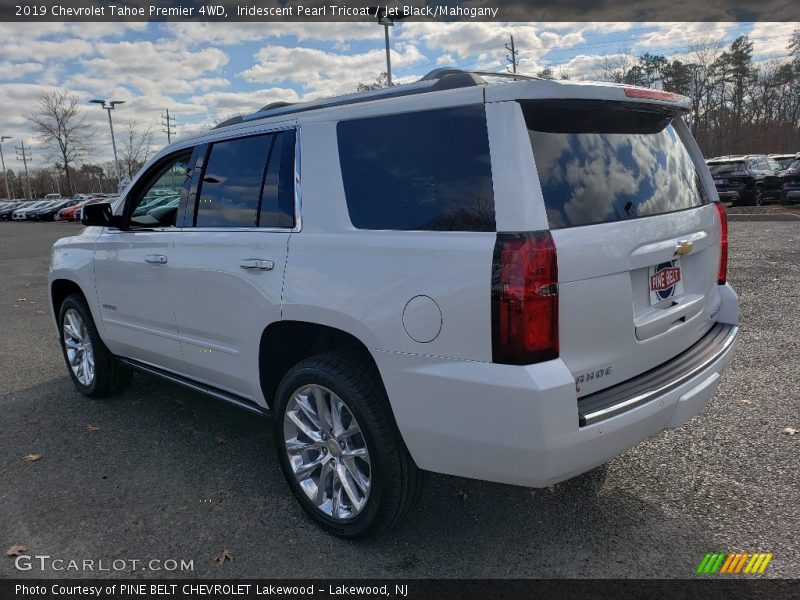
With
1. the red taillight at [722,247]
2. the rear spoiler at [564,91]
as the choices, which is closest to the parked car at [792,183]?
the red taillight at [722,247]

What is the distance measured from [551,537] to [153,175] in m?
3.39

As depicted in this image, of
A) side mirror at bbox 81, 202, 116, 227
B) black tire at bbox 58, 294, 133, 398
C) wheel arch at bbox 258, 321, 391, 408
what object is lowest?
black tire at bbox 58, 294, 133, 398

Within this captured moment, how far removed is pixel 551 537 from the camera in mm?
2922

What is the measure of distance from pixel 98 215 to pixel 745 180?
20290 mm

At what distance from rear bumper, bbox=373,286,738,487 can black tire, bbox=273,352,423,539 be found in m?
0.11

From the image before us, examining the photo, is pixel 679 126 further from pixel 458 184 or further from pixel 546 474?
pixel 546 474

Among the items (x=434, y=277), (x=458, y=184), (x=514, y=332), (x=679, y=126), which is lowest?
(x=514, y=332)

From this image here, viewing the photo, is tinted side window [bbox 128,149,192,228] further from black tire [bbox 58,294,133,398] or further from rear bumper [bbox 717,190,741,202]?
rear bumper [bbox 717,190,741,202]

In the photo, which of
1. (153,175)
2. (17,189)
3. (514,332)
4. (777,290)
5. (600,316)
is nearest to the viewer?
(514,332)

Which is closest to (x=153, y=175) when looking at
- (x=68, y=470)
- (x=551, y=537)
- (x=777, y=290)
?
(x=68, y=470)

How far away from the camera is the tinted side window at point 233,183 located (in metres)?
3.40

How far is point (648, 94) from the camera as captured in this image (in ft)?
9.12

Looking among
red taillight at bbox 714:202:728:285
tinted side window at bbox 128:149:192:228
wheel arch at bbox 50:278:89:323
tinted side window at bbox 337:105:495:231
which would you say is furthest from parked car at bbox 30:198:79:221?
red taillight at bbox 714:202:728:285

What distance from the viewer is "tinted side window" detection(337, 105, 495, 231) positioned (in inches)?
95.6
